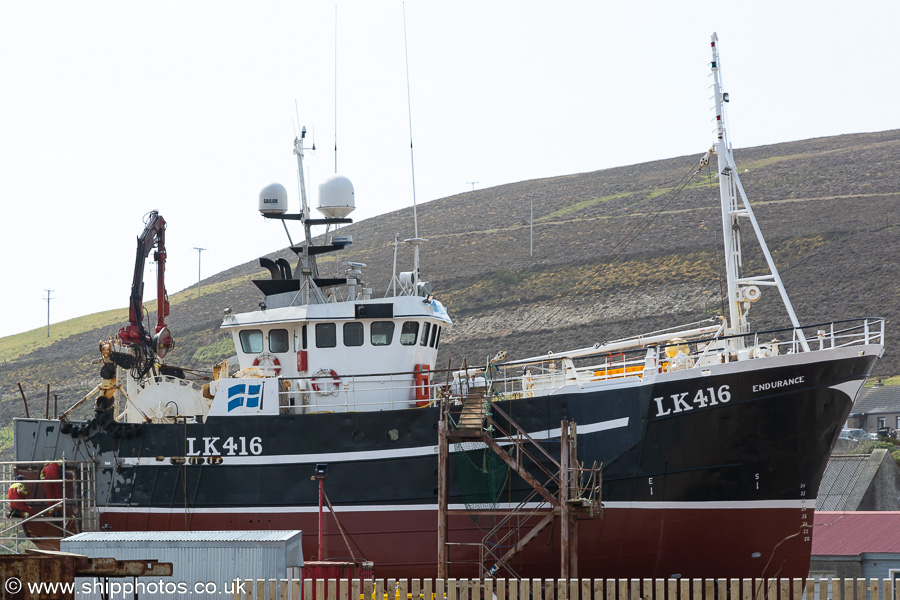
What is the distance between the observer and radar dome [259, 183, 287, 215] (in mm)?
24797

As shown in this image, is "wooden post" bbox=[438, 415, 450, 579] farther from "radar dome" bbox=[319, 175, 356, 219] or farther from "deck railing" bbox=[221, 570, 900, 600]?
"radar dome" bbox=[319, 175, 356, 219]

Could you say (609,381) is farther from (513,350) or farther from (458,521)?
(513,350)

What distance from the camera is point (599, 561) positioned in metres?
20.4

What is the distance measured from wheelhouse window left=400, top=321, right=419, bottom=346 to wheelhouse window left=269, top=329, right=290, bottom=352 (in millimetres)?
2570

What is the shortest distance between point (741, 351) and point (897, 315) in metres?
53.6

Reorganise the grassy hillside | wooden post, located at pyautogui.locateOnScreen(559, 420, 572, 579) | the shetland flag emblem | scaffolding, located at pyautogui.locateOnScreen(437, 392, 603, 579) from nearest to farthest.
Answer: wooden post, located at pyautogui.locateOnScreen(559, 420, 572, 579) → scaffolding, located at pyautogui.locateOnScreen(437, 392, 603, 579) → the shetland flag emblem → the grassy hillside

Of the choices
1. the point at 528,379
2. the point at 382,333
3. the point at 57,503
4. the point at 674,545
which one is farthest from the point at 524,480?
the point at 57,503

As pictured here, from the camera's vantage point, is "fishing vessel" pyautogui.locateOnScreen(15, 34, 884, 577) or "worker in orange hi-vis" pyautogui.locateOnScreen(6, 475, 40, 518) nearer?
"fishing vessel" pyautogui.locateOnScreen(15, 34, 884, 577)

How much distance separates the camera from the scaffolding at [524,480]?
19.2m

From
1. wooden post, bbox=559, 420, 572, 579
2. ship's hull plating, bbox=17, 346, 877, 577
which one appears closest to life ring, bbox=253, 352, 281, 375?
ship's hull plating, bbox=17, 346, 877, 577

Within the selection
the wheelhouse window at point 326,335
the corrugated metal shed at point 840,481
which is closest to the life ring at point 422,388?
the wheelhouse window at point 326,335

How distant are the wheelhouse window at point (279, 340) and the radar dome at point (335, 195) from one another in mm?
3085

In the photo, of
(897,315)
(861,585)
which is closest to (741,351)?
(861,585)

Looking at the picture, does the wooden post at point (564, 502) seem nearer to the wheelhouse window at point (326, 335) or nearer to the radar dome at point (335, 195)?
the wheelhouse window at point (326, 335)
